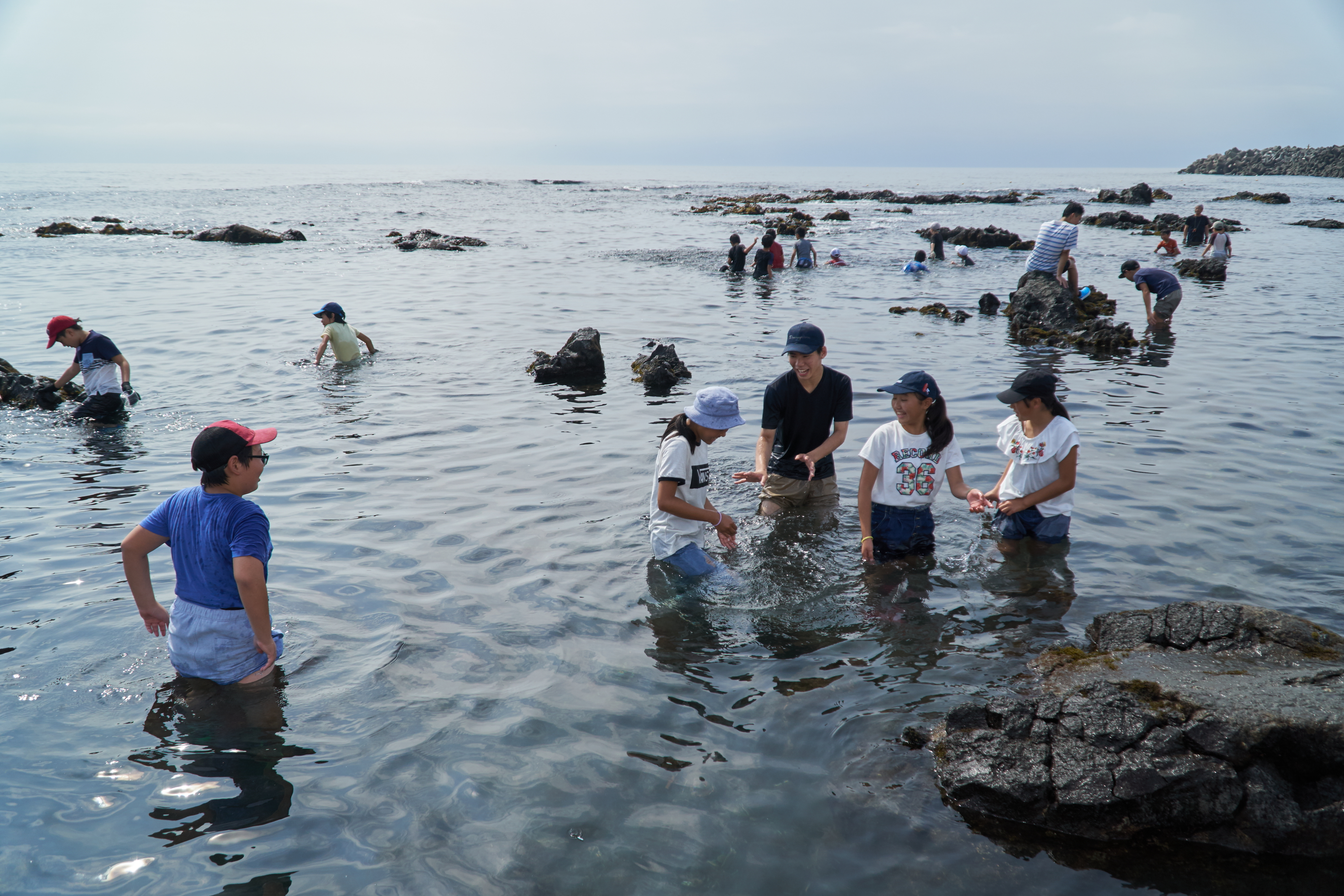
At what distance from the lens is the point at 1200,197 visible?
2798 inches

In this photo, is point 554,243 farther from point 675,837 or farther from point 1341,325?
point 675,837

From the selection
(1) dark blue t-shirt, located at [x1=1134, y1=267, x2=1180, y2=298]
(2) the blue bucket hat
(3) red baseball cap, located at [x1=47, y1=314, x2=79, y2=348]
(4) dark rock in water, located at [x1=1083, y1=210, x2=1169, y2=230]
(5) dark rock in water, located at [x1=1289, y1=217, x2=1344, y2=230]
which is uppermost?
(4) dark rock in water, located at [x1=1083, y1=210, x2=1169, y2=230]

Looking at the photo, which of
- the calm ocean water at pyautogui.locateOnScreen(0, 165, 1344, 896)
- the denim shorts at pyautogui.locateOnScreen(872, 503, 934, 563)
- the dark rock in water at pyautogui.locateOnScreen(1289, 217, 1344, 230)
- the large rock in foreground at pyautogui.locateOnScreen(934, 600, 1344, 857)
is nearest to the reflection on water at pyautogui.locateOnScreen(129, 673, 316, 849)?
A: the calm ocean water at pyautogui.locateOnScreen(0, 165, 1344, 896)

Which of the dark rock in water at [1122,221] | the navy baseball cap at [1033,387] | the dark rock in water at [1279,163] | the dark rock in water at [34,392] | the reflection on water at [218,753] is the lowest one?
the reflection on water at [218,753]

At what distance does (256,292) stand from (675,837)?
26.3 meters

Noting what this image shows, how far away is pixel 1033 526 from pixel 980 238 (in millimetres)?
36815

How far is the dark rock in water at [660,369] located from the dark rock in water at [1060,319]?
8852 mm

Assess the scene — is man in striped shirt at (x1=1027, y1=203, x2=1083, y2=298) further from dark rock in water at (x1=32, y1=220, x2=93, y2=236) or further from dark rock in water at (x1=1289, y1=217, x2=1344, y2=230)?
dark rock in water at (x1=32, y1=220, x2=93, y2=236)

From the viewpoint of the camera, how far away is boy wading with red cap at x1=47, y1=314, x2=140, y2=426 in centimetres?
1192

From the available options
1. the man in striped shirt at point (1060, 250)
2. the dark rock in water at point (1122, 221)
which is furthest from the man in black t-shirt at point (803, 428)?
the dark rock in water at point (1122, 221)

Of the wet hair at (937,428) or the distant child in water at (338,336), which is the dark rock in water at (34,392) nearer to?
the distant child in water at (338,336)

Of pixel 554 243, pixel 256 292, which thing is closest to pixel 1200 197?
pixel 554 243

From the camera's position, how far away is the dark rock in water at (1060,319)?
1714cm

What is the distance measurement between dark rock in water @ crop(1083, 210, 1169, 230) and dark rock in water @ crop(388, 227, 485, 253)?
3869 centimetres
